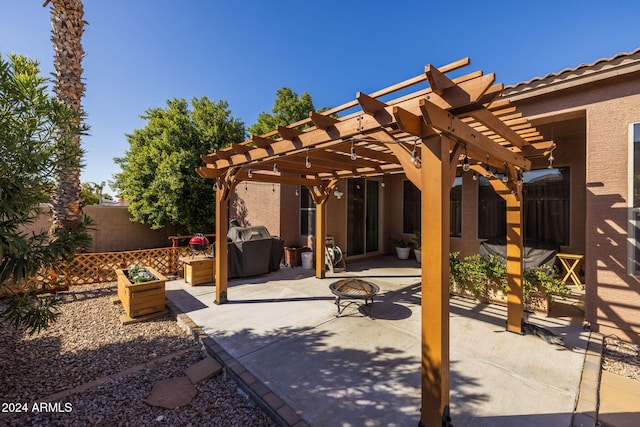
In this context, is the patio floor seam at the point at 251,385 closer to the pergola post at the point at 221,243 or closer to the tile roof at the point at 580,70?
the pergola post at the point at 221,243

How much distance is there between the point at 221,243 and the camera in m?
5.40

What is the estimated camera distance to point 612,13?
4418 millimetres

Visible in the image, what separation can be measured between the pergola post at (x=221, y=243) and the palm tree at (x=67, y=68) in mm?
3743

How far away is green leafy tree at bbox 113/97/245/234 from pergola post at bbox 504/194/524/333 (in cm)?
931

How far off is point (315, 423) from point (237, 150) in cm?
361


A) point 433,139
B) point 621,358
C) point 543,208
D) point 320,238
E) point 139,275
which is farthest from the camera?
point 320,238

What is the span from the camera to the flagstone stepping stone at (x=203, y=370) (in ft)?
9.94

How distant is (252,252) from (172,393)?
4412mm

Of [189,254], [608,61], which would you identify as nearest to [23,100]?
[189,254]

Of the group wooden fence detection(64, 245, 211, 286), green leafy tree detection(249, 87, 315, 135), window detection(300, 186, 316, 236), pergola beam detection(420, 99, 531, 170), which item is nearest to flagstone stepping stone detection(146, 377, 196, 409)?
pergola beam detection(420, 99, 531, 170)

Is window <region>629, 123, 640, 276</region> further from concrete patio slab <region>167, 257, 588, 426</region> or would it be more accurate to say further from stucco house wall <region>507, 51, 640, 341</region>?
concrete patio slab <region>167, 257, 588, 426</region>

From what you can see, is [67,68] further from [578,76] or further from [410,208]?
[410,208]

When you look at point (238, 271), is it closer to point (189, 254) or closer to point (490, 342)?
point (189, 254)

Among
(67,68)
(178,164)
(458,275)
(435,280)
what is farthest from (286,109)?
(435,280)
